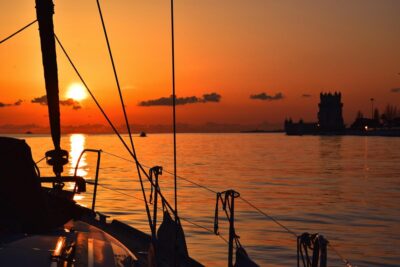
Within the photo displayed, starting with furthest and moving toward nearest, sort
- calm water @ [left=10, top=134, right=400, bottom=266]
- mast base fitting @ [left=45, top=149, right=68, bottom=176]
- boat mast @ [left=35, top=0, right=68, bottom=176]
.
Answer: calm water @ [left=10, top=134, right=400, bottom=266] < mast base fitting @ [left=45, top=149, right=68, bottom=176] < boat mast @ [left=35, top=0, right=68, bottom=176]

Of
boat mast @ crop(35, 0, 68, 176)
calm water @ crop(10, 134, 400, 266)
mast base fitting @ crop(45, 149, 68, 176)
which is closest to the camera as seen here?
boat mast @ crop(35, 0, 68, 176)

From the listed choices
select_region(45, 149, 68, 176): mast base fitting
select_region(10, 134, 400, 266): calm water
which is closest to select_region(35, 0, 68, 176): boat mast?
select_region(45, 149, 68, 176): mast base fitting

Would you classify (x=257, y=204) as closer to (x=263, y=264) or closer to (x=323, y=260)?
(x=263, y=264)

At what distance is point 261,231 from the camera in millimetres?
29031

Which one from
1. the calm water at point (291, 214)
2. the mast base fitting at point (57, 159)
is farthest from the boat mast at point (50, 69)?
the calm water at point (291, 214)

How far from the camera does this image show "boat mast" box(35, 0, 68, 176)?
10469 millimetres

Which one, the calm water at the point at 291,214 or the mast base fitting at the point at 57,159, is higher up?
the mast base fitting at the point at 57,159

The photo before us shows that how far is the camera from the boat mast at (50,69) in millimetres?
10469

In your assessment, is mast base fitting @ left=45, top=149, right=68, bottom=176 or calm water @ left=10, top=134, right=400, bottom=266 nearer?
mast base fitting @ left=45, top=149, right=68, bottom=176

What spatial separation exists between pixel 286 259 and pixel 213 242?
3.56m

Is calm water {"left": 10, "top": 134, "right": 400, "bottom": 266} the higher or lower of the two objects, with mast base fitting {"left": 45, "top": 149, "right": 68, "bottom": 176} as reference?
lower

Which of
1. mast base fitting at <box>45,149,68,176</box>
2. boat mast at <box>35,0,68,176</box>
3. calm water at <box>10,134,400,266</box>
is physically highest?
boat mast at <box>35,0,68,176</box>

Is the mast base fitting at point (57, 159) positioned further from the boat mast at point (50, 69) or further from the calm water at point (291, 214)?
the calm water at point (291, 214)

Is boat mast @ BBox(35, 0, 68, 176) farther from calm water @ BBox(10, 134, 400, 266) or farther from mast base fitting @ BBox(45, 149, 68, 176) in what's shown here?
calm water @ BBox(10, 134, 400, 266)
